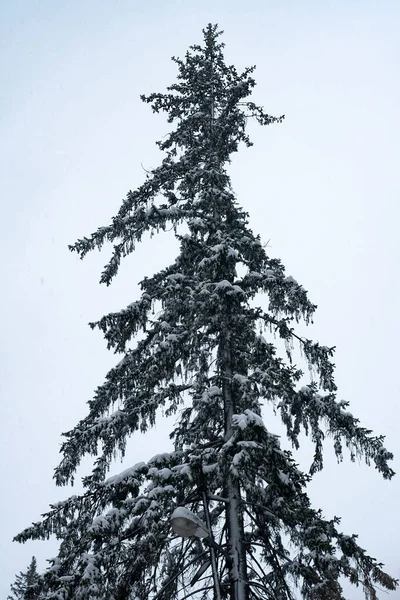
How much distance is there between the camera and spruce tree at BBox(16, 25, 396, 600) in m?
6.86

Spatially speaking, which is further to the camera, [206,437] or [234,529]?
[206,437]

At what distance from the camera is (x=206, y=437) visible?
987cm

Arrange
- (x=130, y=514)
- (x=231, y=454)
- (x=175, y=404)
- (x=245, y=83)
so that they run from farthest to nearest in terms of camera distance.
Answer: (x=245, y=83)
(x=175, y=404)
(x=130, y=514)
(x=231, y=454)

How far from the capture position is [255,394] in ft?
27.5

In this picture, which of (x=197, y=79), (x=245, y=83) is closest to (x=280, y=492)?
(x=245, y=83)

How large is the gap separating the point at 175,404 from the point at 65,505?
3.15m

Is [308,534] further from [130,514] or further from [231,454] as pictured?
[130,514]

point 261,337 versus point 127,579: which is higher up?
point 261,337

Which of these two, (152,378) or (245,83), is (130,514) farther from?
(245,83)

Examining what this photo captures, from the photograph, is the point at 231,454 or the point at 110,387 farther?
the point at 110,387

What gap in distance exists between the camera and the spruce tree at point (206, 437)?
6855 mm

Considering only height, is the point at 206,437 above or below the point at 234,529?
above

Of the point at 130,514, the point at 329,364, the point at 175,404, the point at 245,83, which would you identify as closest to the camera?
the point at 130,514

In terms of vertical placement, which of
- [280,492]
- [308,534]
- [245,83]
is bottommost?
[308,534]
